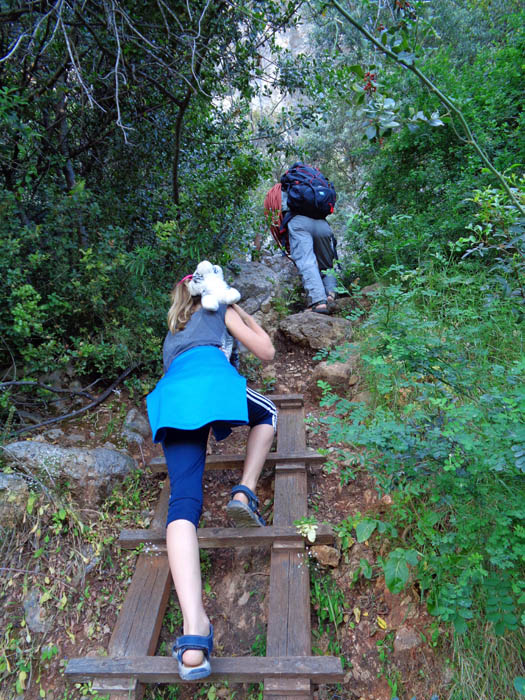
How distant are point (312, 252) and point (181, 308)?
2924mm

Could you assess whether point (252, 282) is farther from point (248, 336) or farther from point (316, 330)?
point (248, 336)

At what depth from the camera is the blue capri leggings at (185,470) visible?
1922 mm

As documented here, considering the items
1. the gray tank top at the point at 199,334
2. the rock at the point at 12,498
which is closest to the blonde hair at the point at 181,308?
the gray tank top at the point at 199,334

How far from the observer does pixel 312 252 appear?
5.05m

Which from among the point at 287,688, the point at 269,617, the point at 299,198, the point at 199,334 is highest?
the point at 299,198

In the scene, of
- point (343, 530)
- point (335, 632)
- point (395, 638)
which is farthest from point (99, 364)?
point (395, 638)

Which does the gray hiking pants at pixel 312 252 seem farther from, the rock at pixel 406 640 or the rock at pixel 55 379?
the rock at pixel 406 640

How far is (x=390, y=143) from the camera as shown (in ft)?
15.3

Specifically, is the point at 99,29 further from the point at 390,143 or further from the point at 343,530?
the point at 343,530

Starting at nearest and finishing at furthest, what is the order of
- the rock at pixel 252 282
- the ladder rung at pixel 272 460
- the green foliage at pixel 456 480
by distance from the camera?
1. the green foliage at pixel 456 480
2. the ladder rung at pixel 272 460
3. the rock at pixel 252 282

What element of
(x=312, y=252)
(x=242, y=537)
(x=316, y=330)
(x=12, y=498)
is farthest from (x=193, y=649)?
(x=312, y=252)

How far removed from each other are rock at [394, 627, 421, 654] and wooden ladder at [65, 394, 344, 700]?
30cm

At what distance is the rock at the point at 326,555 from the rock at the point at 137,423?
1.59 metres

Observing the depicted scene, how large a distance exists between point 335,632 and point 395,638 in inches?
10.8
